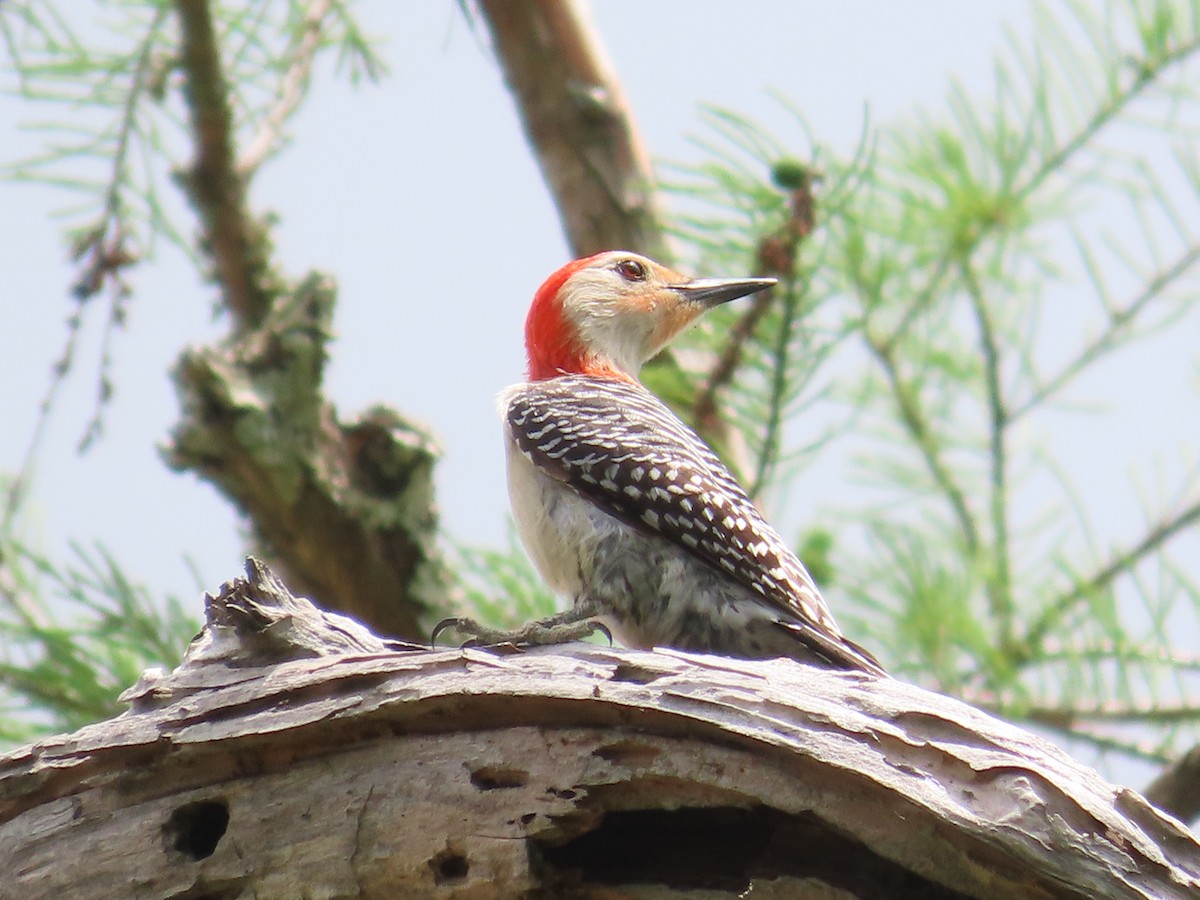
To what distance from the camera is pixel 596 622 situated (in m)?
4.02

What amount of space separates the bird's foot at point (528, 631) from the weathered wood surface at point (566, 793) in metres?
0.85

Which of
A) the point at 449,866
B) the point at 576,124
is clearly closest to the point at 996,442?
the point at 576,124

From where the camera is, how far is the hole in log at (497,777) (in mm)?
2551

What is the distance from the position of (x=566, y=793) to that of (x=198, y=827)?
2.42 feet

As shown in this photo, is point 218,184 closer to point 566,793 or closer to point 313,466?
point 313,466

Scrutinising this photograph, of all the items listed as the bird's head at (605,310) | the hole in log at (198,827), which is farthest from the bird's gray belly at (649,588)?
the bird's head at (605,310)

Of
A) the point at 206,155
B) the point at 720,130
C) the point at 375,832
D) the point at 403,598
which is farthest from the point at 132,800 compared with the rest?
the point at 206,155

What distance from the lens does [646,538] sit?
4.01 meters

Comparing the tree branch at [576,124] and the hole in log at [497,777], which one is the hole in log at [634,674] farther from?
the tree branch at [576,124]

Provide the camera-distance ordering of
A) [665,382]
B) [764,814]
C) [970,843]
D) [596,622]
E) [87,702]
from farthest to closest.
Result: [665,382]
[87,702]
[596,622]
[764,814]
[970,843]

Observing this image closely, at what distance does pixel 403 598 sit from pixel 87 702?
3.49ft

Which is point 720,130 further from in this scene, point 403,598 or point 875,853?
point 875,853

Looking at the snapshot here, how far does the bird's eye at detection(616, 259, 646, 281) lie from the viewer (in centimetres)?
571

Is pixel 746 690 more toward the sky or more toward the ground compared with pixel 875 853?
more toward the sky
